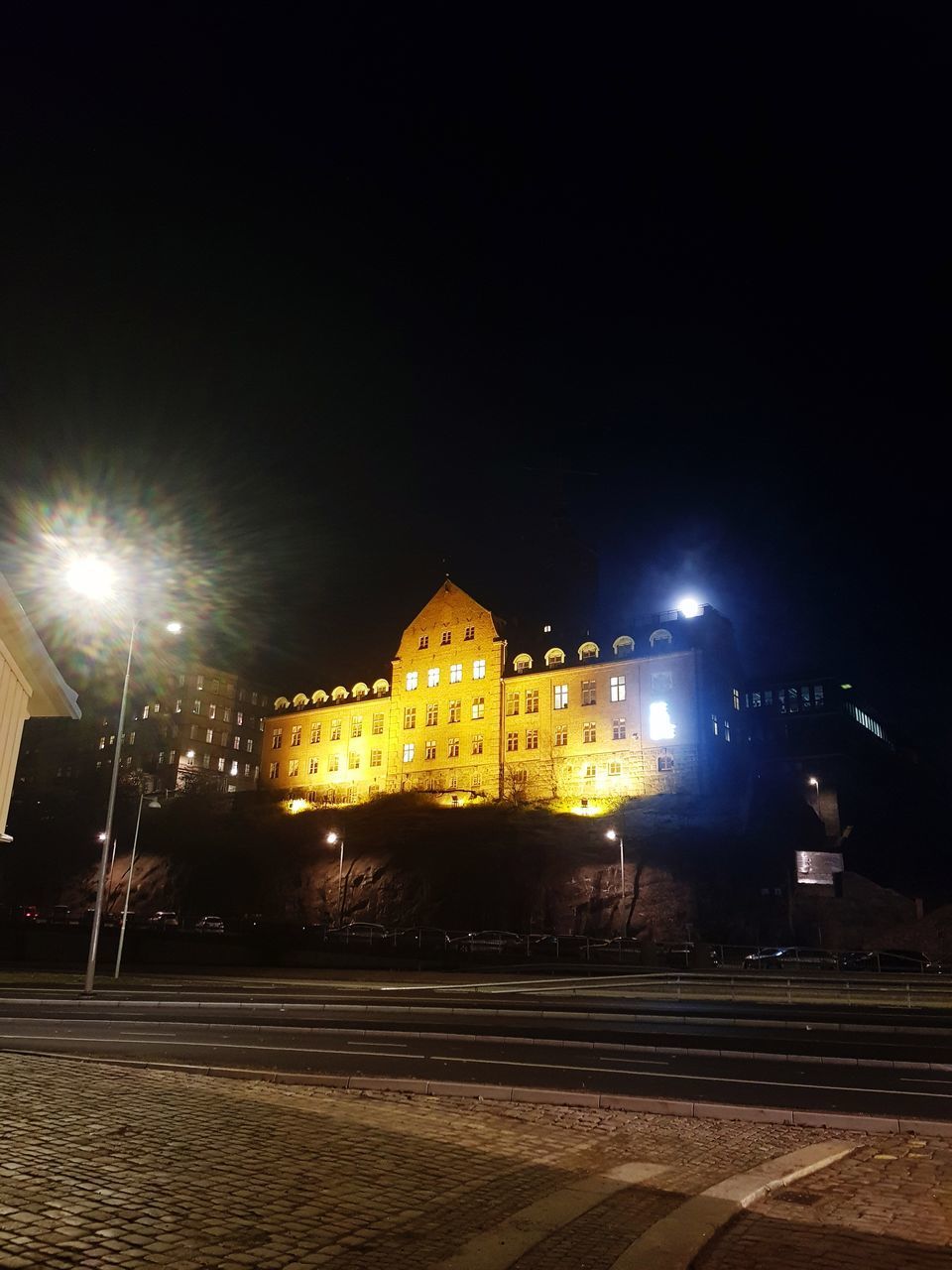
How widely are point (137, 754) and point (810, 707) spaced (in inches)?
3311

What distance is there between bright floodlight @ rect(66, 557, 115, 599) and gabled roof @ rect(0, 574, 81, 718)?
23.8 feet

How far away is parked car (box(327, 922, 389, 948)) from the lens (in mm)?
47366

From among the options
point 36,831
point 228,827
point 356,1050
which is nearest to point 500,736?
point 228,827

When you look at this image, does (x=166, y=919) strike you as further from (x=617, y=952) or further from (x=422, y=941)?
(x=617, y=952)

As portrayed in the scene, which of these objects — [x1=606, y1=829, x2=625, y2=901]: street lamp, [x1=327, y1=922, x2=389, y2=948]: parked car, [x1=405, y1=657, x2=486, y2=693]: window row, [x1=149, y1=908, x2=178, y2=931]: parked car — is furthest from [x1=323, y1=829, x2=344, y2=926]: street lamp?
[x1=606, y1=829, x2=625, y2=901]: street lamp

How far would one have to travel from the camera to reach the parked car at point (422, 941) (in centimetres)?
4466

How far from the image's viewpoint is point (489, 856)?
65688mm

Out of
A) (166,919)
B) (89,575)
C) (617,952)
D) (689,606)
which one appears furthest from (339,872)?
(89,575)

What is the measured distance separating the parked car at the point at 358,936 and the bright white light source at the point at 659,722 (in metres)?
27.9

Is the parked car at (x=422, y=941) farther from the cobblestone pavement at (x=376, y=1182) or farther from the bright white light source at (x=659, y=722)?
the cobblestone pavement at (x=376, y=1182)

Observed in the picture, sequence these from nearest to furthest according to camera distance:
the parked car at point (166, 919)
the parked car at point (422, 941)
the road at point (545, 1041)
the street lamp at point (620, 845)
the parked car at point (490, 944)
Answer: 1. the road at point (545, 1041)
2. the parked car at point (422, 941)
3. the parked car at point (490, 944)
4. the street lamp at point (620, 845)
5. the parked car at point (166, 919)

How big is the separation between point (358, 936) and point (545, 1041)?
3752 centimetres

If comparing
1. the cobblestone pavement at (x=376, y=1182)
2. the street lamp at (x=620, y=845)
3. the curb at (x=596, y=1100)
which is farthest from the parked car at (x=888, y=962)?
the cobblestone pavement at (x=376, y=1182)

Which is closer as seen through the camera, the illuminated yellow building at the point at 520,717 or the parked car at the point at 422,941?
the parked car at the point at 422,941
